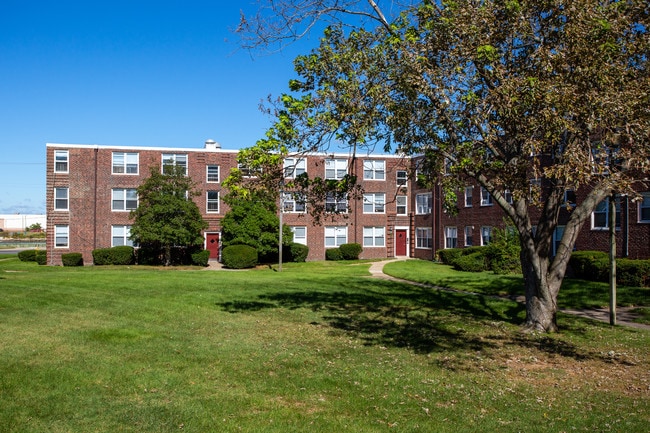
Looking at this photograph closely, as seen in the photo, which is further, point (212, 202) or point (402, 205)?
point (402, 205)

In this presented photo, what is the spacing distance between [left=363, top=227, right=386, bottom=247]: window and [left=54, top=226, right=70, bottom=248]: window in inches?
930

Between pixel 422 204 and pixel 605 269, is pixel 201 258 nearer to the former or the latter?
pixel 422 204

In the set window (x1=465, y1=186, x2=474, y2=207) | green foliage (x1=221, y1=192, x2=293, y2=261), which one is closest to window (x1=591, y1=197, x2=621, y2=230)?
window (x1=465, y1=186, x2=474, y2=207)

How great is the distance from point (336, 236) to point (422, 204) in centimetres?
771

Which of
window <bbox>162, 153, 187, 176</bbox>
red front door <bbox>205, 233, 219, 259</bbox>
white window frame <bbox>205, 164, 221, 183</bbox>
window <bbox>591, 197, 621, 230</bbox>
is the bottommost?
red front door <bbox>205, 233, 219, 259</bbox>

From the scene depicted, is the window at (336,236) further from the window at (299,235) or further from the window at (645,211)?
the window at (645,211)

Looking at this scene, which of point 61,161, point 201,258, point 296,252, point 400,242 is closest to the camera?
point 201,258

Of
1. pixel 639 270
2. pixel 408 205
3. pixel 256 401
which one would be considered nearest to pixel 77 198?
pixel 408 205

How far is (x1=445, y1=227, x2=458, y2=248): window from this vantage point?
4272cm

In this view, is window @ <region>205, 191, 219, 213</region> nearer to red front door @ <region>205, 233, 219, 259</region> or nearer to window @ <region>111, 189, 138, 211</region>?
red front door @ <region>205, 233, 219, 259</region>

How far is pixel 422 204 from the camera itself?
48406 mm

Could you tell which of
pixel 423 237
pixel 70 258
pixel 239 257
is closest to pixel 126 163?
pixel 70 258

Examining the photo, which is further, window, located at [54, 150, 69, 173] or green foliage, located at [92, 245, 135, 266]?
window, located at [54, 150, 69, 173]

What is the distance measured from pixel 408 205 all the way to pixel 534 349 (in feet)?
130
